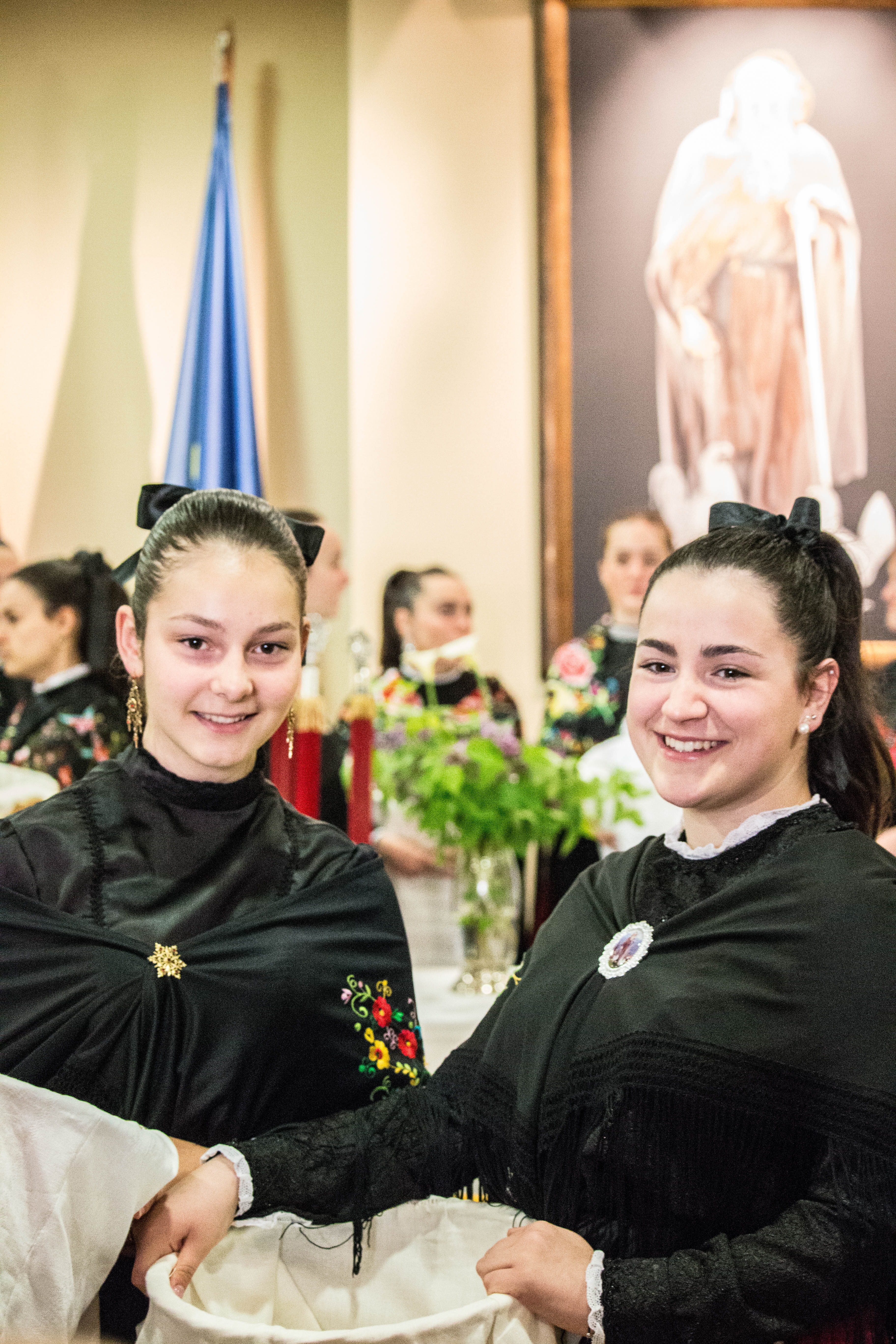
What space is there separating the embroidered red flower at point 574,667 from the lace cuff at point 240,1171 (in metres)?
2.61

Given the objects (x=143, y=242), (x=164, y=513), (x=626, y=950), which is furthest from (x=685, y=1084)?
(x=143, y=242)

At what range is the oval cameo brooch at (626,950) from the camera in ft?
Result: 4.45

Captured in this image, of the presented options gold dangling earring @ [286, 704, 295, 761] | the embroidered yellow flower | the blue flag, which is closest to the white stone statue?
the blue flag

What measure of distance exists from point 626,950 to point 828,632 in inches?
15.6

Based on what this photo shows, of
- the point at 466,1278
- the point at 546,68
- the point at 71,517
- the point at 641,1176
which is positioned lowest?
the point at 466,1278

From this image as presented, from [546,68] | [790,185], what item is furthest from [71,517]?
[790,185]

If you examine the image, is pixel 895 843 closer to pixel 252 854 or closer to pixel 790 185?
pixel 252 854

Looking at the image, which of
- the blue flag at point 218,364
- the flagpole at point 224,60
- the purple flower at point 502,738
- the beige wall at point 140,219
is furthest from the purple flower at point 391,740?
the flagpole at point 224,60

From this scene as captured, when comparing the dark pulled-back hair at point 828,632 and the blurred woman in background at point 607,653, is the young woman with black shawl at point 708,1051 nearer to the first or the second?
the dark pulled-back hair at point 828,632

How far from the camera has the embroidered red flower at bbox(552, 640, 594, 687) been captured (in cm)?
388

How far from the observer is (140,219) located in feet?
17.5

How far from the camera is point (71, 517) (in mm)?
5316

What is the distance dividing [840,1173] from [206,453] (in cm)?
411

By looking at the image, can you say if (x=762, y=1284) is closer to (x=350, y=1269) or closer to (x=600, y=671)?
(x=350, y=1269)
